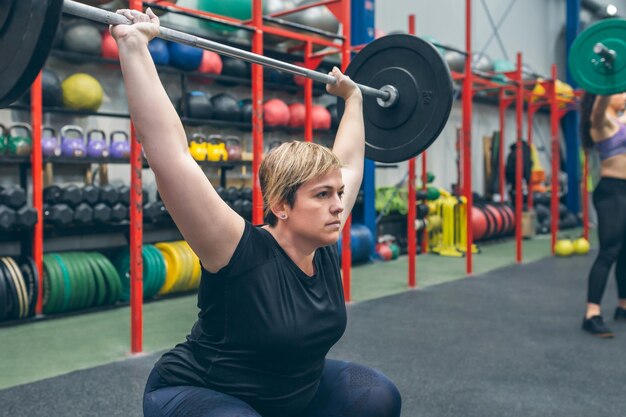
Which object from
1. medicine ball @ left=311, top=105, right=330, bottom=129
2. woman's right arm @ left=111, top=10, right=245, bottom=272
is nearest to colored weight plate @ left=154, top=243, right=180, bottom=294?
medicine ball @ left=311, top=105, right=330, bottom=129

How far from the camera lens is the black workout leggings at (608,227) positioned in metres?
2.78

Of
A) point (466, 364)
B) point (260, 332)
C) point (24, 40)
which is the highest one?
point (24, 40)

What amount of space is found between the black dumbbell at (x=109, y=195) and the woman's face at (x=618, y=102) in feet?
8.52

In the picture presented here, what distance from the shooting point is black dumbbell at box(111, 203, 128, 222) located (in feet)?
11.7

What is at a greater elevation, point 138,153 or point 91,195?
point 138,153

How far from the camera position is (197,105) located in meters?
4.03

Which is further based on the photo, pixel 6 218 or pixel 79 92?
pixel 79 92

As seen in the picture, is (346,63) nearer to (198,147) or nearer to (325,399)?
(198,147)

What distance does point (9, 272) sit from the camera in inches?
119

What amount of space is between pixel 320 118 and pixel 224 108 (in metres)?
0.89

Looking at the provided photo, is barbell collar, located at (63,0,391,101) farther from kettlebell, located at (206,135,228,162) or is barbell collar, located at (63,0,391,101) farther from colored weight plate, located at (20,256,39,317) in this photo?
kettlebell, located at (206,135,228,162)

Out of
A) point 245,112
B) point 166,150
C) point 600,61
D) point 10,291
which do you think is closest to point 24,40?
point 166,150

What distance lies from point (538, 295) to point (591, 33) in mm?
1725

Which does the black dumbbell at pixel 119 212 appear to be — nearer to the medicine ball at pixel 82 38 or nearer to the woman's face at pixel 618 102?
the medicine ball at pixel 82 38
